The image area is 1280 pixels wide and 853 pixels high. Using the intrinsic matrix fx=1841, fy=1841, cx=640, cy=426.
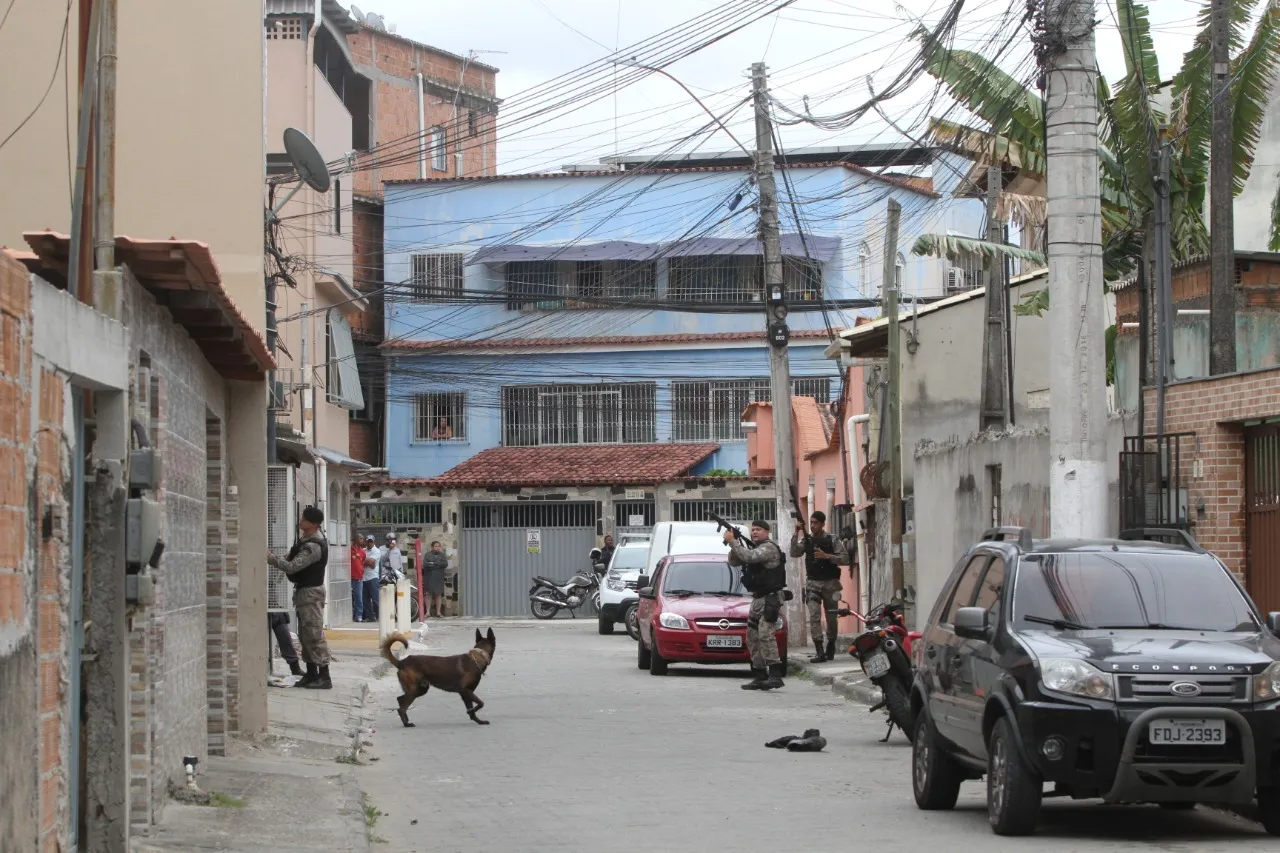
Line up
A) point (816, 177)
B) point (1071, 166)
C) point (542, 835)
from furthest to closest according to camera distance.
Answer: point (816, 177) < point (1071, 166) < point (542, 835)

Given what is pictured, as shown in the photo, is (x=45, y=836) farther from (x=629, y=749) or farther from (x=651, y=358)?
(x=651, y=358)

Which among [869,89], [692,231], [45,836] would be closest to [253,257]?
[869,89]

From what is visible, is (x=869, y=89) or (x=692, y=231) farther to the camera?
(x=692, y=231)

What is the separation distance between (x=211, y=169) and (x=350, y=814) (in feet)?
22.0

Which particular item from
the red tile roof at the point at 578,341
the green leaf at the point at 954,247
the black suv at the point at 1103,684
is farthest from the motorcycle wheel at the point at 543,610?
the black suv at the point at 1103,684

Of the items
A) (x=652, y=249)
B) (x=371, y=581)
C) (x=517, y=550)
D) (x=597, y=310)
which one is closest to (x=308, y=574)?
(x=371, y=581)

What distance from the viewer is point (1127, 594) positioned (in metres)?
10.8

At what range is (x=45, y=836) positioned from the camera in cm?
757

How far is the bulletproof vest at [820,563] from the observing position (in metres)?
25.2

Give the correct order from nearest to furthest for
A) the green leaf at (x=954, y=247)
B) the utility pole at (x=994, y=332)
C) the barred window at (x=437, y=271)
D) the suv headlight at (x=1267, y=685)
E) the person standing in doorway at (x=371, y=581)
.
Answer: the suv headlight at (x=1267, y=685) → the green leaf at (x=954, y=247) → the utility pole at (x=994, y=332) → the person standing in doorway at (x=371, y=581) → the barred window at (x=437, y=271)

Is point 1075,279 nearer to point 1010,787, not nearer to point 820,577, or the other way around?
point 1010,787

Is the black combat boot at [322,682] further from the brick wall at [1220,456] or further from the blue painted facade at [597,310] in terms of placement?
the blue painted facade at [597,310]

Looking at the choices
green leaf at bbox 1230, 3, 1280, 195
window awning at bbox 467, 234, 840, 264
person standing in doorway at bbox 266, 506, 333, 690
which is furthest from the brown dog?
window awning at bbox 467, 234, 840, 264

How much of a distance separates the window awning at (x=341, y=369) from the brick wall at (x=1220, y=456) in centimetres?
2619
